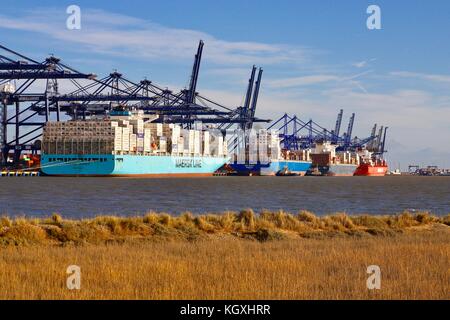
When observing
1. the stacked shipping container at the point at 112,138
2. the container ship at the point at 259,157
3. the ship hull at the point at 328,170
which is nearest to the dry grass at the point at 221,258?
the stacked shipping container at the point at 112,138

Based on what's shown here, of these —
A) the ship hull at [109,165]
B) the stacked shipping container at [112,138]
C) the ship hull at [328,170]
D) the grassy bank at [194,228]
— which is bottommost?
the ship hull at [328,170]

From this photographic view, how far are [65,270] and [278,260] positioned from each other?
4.62 m

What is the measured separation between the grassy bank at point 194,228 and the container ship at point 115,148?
3453 inches

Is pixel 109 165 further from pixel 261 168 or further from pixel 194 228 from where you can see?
pixel 194 228

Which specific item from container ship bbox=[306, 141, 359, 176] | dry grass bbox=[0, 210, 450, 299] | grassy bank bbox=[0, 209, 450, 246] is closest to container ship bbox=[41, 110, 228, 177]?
container ship bbox=[306, 141, 359, 176]

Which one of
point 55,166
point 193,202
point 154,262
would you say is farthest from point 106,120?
point 154,262

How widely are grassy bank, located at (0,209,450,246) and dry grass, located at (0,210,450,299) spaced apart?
41 mm

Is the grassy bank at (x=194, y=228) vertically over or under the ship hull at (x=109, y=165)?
under

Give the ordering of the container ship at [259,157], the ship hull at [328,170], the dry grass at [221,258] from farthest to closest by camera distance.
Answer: the ship hull at [328,170]
the container ship at [259,157]
the dry grass at [221,258]

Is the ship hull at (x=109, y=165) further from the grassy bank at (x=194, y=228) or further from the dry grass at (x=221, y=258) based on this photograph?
the dry grass at (x=221, y=258)

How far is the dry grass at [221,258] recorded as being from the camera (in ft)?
36.0

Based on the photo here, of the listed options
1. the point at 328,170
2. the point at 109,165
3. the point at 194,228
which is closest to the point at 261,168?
the point at 328,170

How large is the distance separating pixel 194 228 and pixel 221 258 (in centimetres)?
748

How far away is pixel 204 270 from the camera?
1303cm
